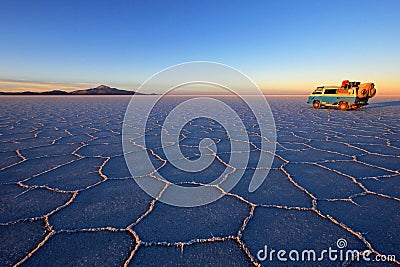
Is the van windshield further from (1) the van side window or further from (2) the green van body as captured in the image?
(1) the van side window

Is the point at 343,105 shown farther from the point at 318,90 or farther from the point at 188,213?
the point at 188,213

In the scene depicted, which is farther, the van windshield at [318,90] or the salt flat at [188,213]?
the van windshield at [318,90]

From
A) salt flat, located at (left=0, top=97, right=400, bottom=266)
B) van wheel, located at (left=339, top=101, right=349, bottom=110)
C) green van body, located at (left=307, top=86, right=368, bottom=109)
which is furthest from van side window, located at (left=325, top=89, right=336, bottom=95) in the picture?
salt flat, located at (left=0, top=97, right=400, bottom=266)

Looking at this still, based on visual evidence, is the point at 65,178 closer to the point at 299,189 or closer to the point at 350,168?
the point at 299,189

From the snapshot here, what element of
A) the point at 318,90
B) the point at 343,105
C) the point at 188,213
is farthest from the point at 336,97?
the point at 188,213

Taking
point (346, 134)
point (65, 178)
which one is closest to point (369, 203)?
point (65, 178)

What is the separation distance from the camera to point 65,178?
8.27 ft

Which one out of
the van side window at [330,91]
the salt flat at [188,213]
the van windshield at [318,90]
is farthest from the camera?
the van windshield at [318,90]

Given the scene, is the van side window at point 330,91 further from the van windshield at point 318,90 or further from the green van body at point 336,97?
the van windshield at point 318,90

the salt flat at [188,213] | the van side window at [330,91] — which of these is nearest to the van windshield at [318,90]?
the van side window at [330,91]

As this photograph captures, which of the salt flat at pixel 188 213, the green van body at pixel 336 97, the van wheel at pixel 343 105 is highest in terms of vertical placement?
the green van body at pixel 336 97

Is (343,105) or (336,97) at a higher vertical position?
(336,97)

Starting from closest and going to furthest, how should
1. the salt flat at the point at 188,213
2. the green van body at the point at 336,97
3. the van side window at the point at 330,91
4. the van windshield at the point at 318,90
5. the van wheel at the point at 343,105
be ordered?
the salt flat at the point at 188,213 < the green van body at the point at 336,97 < the van wheel at the point at 343,105 < the van side window at the point at 330,91 < the van windshield at the point at 318,90

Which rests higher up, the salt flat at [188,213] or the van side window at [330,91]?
the van side window at [330,91]
